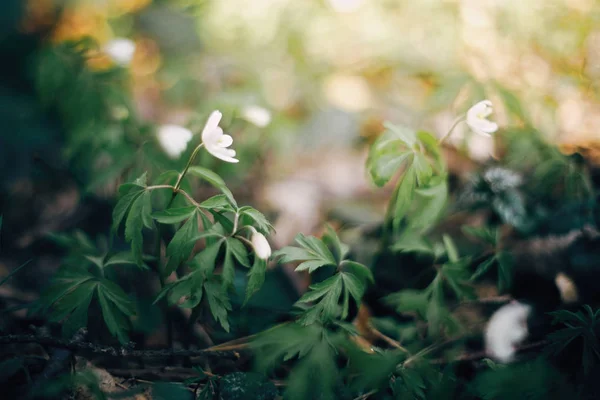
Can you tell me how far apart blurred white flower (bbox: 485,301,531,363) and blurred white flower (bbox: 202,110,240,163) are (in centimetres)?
114

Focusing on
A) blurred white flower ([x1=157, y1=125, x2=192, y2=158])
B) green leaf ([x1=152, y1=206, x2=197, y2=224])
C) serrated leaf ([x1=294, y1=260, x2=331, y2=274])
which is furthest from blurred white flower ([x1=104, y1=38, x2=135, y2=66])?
serrated leaf ([x1=294, y1=260, x2=331, y2=274])

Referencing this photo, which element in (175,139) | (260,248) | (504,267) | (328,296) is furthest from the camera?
(175,139)

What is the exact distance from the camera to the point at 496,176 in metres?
1.81

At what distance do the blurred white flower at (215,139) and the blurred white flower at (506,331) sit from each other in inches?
44.8

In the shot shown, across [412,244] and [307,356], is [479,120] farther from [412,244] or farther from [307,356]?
[307,356]

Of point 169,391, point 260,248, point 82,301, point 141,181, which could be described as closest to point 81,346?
point 82,301

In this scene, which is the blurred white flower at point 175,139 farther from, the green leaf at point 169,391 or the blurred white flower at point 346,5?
the blurred white flower at point 346,5

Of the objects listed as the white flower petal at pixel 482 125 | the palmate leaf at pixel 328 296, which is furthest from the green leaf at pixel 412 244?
the white flower petal at pixel 482 125

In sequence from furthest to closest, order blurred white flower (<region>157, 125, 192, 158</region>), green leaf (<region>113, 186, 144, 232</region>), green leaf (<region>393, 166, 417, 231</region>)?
1. blurred white flower (<region>157, 125, 192, 158</region>)
2. green leaf (<region>393, 166, 417, 231</region>)
3. green leaf (<region>113, 186, 144, 232</region>)

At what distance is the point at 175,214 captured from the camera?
1123 millimetres

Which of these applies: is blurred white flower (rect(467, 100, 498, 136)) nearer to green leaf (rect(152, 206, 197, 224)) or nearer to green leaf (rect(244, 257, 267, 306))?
green leaf (rect(244, 257, 267, 306))

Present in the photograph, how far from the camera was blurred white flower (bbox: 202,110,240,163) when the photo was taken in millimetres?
1121

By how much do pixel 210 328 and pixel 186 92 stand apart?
5.65 feet

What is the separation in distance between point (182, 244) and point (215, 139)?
32 cm
